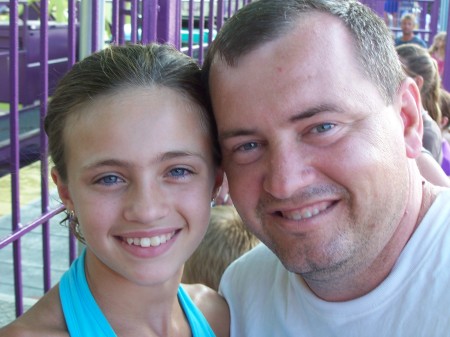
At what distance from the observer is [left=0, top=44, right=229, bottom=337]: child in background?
1595 millimetres

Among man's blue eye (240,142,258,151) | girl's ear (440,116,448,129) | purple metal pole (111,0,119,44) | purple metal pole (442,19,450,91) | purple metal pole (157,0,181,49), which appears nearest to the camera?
man's blue eye (240,142,258,151)

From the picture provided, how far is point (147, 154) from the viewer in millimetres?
1591

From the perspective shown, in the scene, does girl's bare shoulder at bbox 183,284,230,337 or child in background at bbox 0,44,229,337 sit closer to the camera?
child in background at bbox 0,44,229,337

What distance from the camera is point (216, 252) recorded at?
2576mm

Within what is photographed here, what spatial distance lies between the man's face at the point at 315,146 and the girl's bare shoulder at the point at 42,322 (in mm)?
539

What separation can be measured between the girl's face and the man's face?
0.11 m

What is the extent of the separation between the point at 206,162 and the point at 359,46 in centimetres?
47

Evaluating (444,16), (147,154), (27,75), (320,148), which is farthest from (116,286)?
(444,16)

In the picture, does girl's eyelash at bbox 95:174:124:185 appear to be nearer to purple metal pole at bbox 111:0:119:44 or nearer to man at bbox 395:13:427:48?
purple metal pole at bbox 111:0:119:44

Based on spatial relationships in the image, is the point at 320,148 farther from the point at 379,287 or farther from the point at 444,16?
the point at 444,16

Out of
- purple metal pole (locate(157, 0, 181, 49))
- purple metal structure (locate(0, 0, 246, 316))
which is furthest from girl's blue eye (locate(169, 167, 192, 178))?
purple metal pole (locate(157, 0, 181, 49))

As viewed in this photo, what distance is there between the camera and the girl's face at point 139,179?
1590 millimetres

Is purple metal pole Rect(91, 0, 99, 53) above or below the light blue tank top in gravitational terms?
above

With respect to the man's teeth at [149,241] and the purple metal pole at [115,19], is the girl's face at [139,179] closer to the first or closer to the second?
the man's teeth at [149,241]
